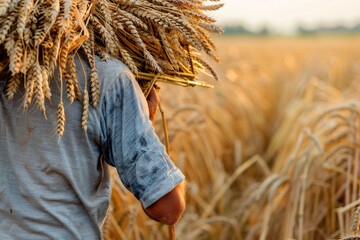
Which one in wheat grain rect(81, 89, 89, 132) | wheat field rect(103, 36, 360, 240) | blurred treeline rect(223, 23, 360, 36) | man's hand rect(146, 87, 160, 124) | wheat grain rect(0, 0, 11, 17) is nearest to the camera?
wheat grain rect(0, 0, 11, 17)

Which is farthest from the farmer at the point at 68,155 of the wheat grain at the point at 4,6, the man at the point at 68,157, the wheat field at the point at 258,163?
the wheat field at the point at 258,163

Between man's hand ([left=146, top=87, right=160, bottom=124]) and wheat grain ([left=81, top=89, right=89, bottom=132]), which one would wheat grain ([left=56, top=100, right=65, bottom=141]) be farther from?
man's hand ([left=146, top=87, right=160, bottom=124])

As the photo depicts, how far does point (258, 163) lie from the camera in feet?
13.6

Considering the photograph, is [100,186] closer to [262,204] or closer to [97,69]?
[97,69]

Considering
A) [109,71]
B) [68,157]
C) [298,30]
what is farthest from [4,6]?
[298,30]

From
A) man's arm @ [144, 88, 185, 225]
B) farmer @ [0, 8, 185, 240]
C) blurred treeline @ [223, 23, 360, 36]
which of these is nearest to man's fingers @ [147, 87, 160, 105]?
farmer @ [0, 8, 185, 240]

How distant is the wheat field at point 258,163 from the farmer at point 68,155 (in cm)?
58

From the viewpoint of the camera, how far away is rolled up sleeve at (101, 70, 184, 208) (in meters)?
1.15

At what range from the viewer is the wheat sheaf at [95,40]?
1.03m

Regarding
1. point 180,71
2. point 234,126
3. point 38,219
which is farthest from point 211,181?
point 38,219

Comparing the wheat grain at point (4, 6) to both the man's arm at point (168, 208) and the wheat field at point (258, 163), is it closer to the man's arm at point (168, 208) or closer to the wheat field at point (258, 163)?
the man's arm at point (168, 208)

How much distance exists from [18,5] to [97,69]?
24 centimetres

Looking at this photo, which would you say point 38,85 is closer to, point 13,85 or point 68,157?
point 13,85

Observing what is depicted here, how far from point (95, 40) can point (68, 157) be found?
1.11ft
